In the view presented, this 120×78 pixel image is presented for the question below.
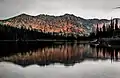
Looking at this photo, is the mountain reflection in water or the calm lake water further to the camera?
the mountain reflection in water

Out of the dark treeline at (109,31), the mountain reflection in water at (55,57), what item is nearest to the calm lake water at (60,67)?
the mountain reflection in water at (55,57)

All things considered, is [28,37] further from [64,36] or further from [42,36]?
[64,36]

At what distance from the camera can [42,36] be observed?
5172 inches

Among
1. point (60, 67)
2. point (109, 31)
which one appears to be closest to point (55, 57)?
point (60, 67)

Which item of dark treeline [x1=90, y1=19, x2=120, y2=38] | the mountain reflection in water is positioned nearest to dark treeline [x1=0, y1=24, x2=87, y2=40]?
dark treeline [x1=90, y1=19, x2=120, y2=38]

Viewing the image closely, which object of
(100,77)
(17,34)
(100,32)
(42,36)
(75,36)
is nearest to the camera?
(100,77)

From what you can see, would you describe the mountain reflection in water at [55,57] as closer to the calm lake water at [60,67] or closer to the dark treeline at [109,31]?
the calm lake water at [60,67]

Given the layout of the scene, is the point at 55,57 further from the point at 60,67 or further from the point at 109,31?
the point at 109,31

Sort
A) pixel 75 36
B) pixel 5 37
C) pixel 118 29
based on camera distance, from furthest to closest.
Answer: pixel 75 36 < pixel 5 37 < pixel 118 29

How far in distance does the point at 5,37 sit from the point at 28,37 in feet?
51.7

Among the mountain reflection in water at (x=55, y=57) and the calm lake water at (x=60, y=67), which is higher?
the calm lake water at (x=60, y=67)

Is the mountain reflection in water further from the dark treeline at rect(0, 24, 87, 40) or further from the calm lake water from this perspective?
the dark treeline at rect(0, 24, 87, 40)

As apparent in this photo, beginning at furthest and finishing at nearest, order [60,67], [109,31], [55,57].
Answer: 1. [109,31]
2. [55,57]
3. [60,67]

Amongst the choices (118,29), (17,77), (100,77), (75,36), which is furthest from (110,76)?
(75,36)
